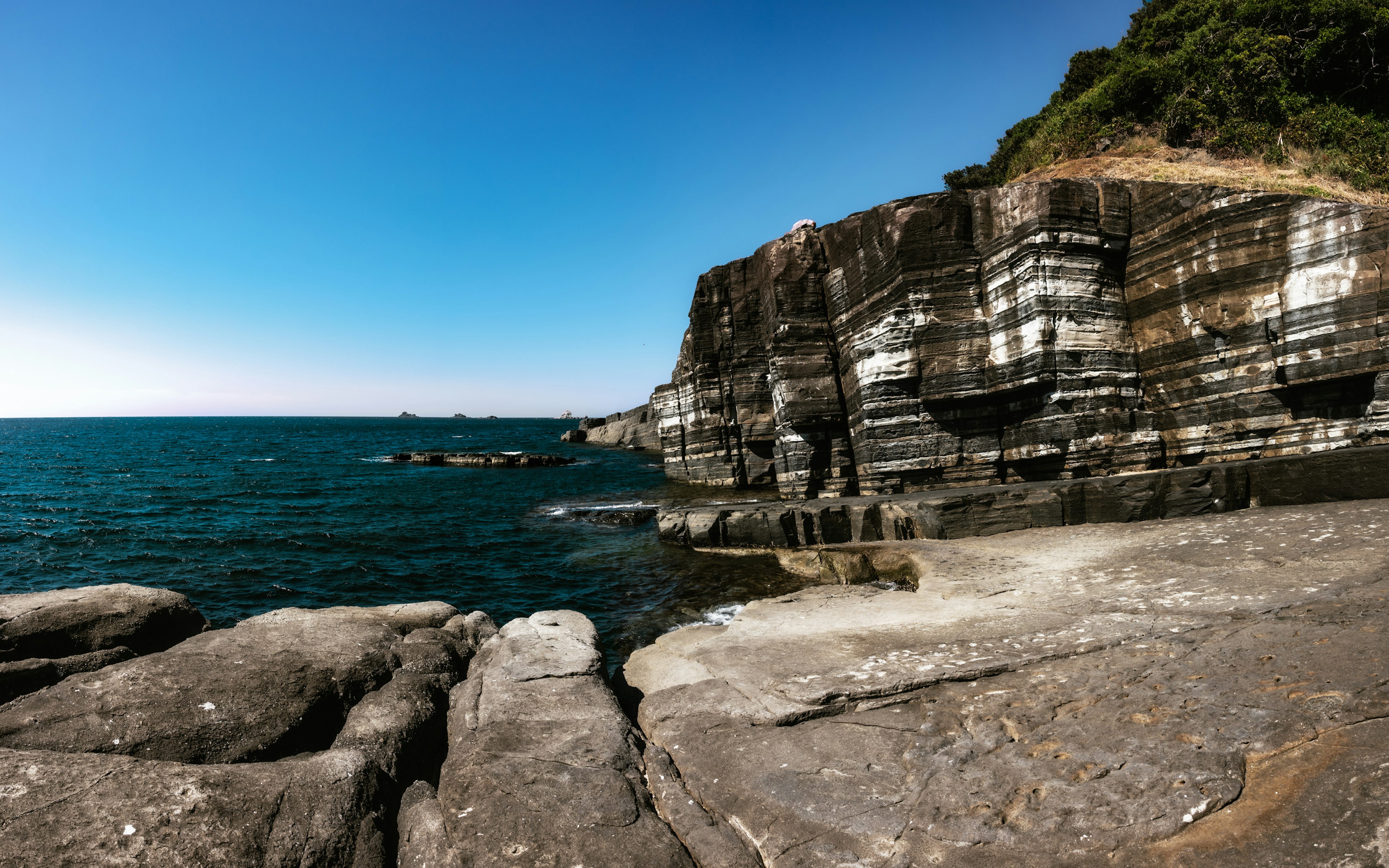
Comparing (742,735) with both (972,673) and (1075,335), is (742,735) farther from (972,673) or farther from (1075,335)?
(1075,335)

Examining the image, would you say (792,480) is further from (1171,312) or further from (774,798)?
(774,798)

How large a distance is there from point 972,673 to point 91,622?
9.48 metres

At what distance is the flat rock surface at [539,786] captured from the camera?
3705mm

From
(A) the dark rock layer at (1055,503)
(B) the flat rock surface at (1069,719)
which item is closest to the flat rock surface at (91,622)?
(B) the flat rock surface at (1069,719)

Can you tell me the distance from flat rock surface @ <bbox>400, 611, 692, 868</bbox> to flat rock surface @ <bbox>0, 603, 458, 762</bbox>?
1.15m

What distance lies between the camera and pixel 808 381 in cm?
2078

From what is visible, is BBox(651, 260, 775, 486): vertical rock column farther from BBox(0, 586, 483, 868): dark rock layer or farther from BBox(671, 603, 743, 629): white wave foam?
BBox(0, 586, 483, 868): dark rock layer

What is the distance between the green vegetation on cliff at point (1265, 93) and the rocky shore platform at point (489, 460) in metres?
40.4

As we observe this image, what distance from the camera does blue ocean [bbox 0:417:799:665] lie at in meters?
14.1

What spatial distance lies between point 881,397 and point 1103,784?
14580 millimetres

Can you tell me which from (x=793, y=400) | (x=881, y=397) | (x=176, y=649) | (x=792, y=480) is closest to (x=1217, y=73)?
(x=881, y=397)

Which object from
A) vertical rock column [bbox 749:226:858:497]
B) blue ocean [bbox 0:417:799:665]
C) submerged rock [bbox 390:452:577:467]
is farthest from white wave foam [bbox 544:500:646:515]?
submerged rock [bbox 390:452:577:467]

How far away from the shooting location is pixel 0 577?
1562 centimetres

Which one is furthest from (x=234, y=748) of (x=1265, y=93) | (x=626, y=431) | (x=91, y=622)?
(x=626, y=431)
